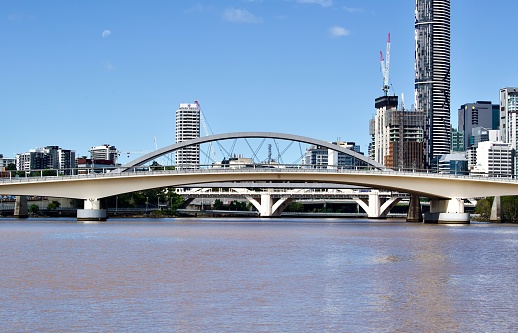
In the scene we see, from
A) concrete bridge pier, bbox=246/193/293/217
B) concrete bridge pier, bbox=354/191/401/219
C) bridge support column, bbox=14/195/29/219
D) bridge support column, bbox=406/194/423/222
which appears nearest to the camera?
bridge support column, bbox=406/194/423/222

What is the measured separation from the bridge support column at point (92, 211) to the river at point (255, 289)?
4659cm

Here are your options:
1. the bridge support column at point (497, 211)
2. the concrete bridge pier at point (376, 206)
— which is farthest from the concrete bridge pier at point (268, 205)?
the bridge support column at point (497, 211)

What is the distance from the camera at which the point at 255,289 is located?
28828mm

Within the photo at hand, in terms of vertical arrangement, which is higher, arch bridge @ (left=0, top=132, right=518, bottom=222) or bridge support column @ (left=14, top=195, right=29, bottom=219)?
arch bridge @ (left=0, top=132, right=518, bottom=222)

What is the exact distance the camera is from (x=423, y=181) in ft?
310

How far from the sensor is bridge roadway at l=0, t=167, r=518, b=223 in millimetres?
92188

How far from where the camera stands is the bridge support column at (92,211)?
9550cm

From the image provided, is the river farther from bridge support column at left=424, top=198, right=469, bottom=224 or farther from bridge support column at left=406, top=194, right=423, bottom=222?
bridge support column at left=406, top=194, right=423, bottom=222

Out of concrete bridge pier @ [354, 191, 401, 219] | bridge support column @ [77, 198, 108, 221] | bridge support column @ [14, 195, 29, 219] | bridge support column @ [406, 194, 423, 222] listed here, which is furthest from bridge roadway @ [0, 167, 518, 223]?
concrete bridge pier @ [354, 191, 401, 219]

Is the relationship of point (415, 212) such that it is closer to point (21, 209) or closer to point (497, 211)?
point (497, 211)

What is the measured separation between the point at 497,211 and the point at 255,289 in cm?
10081

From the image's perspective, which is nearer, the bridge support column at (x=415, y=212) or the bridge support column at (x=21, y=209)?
the bridge support column at (x=415, y=212)

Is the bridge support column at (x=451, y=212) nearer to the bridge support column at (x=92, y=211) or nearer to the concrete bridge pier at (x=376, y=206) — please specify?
the bridge support column at (x=92, y=211)

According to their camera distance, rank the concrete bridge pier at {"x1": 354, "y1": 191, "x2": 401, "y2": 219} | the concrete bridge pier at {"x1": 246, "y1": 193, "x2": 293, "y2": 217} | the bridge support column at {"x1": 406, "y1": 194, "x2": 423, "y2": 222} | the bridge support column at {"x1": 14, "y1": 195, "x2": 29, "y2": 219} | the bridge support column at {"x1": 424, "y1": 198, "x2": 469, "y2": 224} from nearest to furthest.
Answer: the bridge support column at {"x1": 424, "y1": 198, "x2": 469, "y2": 224}, the bridge support column at {"x1": 406, "y1": 194, "x2": 423, "y2": 222}, the bridge support column at {"x1": 14, "y1": 195, "x2": 29, "y2": 219}, the concrete bridge pier at {"x1": 354, "y1": 191, "x2": 401, "y2": 219}, the concrete bridge pier at {"x1": 246, "y1": 193, "x2": 293, "y2": 217}
